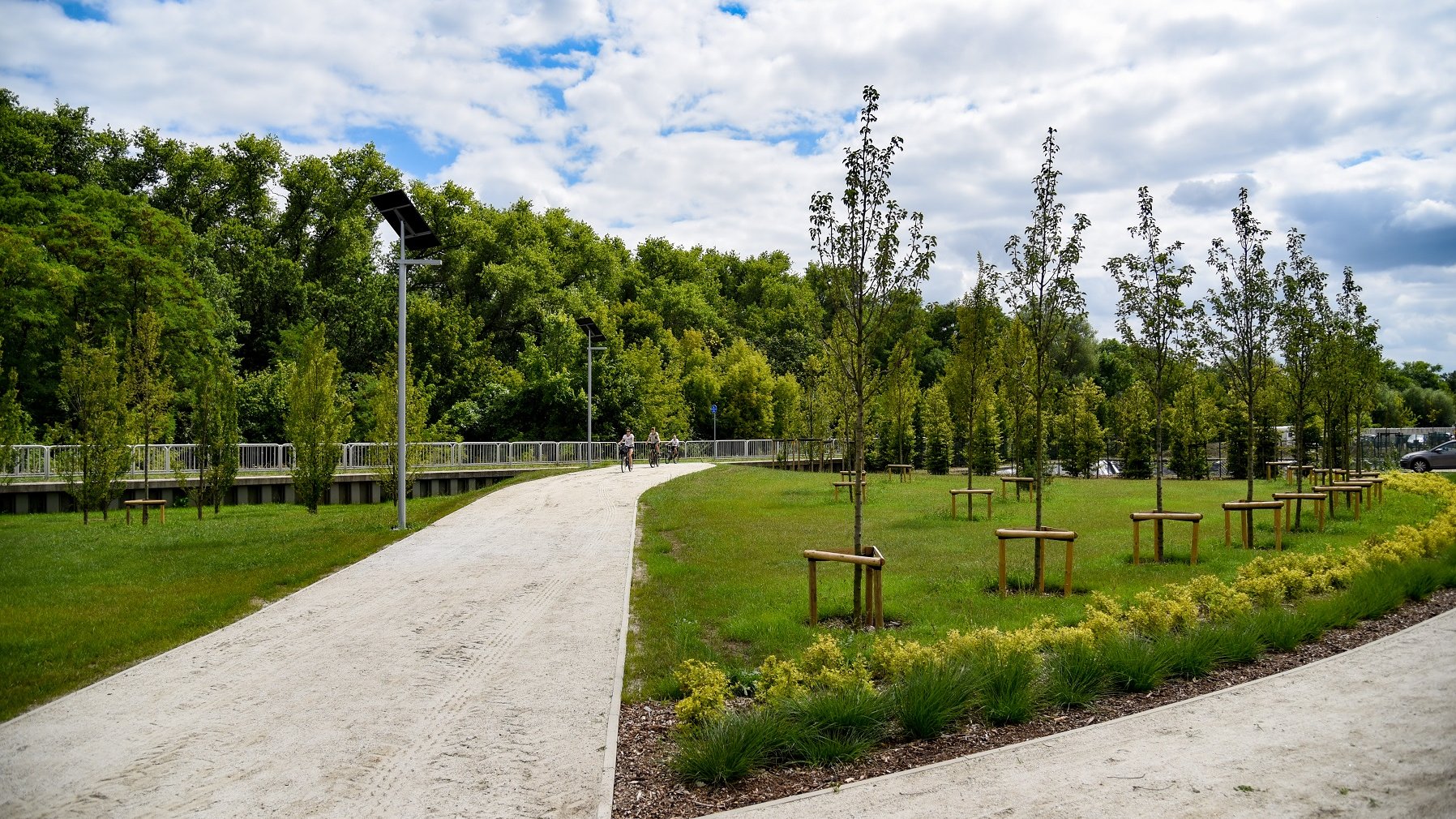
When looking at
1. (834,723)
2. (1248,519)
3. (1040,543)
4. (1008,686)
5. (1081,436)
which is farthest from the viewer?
(1081,436)

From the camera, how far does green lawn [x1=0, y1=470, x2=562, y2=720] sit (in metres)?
7.57

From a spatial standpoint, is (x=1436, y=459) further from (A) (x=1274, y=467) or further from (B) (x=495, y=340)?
(B) (x=495, y=340)

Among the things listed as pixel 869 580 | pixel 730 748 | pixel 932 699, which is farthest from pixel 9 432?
pixel 932 699

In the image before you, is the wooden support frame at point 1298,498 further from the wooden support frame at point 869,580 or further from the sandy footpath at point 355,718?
the sandy footpath at point 355,718

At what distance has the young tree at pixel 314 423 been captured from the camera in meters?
22.9

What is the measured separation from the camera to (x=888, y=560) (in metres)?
12.0

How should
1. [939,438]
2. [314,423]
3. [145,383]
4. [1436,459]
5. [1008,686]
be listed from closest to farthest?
[1008,686] → [314,423] → [145,383] → [1436,459] → [939,438]

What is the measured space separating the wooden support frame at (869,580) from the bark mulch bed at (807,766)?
2.27 metres

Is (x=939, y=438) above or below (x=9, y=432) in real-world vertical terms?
below

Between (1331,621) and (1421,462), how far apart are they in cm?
3529

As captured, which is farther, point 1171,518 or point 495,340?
point 495,340

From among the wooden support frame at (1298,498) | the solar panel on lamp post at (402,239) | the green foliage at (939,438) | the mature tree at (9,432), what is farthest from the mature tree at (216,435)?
the green foliage at (939,438)

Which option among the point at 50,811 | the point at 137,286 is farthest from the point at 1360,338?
the point at 137,286

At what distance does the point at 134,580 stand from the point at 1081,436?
1388 inches
